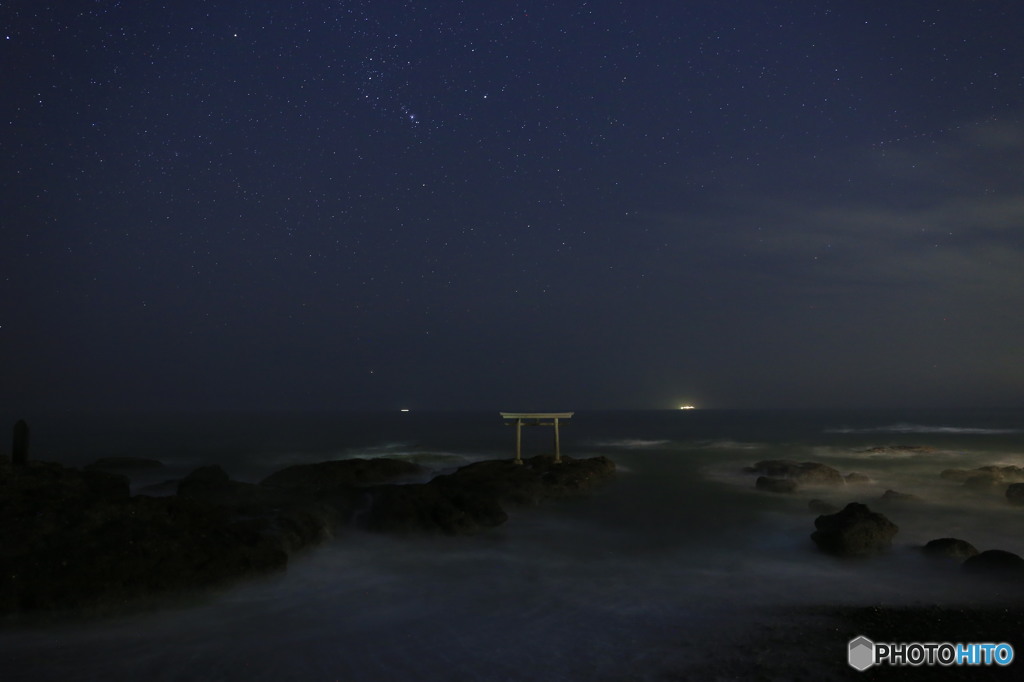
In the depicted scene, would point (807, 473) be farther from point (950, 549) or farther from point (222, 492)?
Result: point (222, 492)

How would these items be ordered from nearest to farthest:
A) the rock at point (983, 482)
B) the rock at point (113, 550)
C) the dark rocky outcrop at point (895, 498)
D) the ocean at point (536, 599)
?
the ocean at point (536, 599) → the rock at point (113, 550) → the dark rocky outcrop at point (895, 498) → the rock at point (983, 482)

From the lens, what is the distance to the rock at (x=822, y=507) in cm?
1930

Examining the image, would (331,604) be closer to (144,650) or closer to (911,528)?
(144,650)

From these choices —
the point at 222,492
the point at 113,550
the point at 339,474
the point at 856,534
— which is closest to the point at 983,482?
the point at 856,534

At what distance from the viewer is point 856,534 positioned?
45.6 ft

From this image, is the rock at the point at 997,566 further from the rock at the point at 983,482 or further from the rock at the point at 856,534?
the rock at the point at 983,482

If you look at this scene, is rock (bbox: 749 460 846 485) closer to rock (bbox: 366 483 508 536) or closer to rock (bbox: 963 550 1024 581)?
rock (bbox: 963 550 1024 581)

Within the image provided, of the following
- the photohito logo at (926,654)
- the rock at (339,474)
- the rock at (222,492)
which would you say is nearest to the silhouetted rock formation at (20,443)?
the rock at (222,492)

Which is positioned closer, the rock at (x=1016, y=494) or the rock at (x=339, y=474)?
the rock at (x=1016, y=494)

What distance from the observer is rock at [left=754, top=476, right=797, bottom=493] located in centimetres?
2400

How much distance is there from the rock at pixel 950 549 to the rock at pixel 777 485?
10.6m

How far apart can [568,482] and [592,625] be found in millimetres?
13907

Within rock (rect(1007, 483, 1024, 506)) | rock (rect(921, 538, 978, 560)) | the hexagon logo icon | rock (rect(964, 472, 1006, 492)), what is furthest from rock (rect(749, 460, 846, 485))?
the hexagon logo icon

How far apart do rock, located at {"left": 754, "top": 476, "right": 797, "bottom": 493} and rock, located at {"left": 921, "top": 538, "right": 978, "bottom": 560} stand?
10604 millimetres
